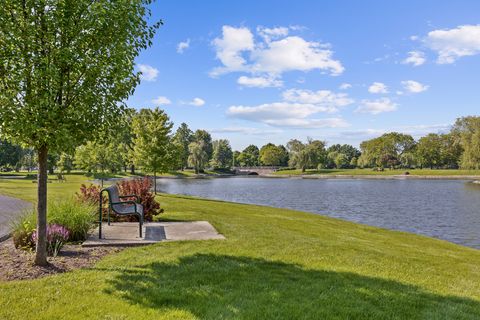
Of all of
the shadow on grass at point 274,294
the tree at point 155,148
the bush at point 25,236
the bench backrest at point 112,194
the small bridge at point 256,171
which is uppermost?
the tree at point 155,148

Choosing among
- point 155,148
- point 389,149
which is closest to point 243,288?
point 155,148

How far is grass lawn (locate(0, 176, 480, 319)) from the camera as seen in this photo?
468 centimetres

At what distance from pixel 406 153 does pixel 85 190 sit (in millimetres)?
125250

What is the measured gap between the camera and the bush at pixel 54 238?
23.9 feet

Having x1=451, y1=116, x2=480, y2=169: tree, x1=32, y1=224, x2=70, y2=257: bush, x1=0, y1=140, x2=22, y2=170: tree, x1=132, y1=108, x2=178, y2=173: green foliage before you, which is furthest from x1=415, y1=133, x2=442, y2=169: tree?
x1=32, y1=224, x2=70, y2=257: bush

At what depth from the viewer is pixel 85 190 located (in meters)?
12.2

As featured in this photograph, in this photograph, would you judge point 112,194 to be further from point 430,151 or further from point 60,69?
point 430,151

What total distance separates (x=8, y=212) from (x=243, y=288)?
12.0 meters

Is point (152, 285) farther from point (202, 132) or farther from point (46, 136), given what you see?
point (202, 132)

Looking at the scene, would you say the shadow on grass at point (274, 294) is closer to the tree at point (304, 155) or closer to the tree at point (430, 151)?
the tree at point (304, 155)

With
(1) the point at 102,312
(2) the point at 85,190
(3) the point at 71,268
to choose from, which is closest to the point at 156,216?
(2) the point at 85,190

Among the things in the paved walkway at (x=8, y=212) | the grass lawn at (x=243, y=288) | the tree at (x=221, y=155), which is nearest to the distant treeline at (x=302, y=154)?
the tree at (x=221, y=155)

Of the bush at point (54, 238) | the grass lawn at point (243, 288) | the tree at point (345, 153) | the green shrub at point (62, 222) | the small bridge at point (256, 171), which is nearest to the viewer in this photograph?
the grass lawn at point (243, 288)

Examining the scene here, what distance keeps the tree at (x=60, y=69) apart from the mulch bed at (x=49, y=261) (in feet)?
0.90
